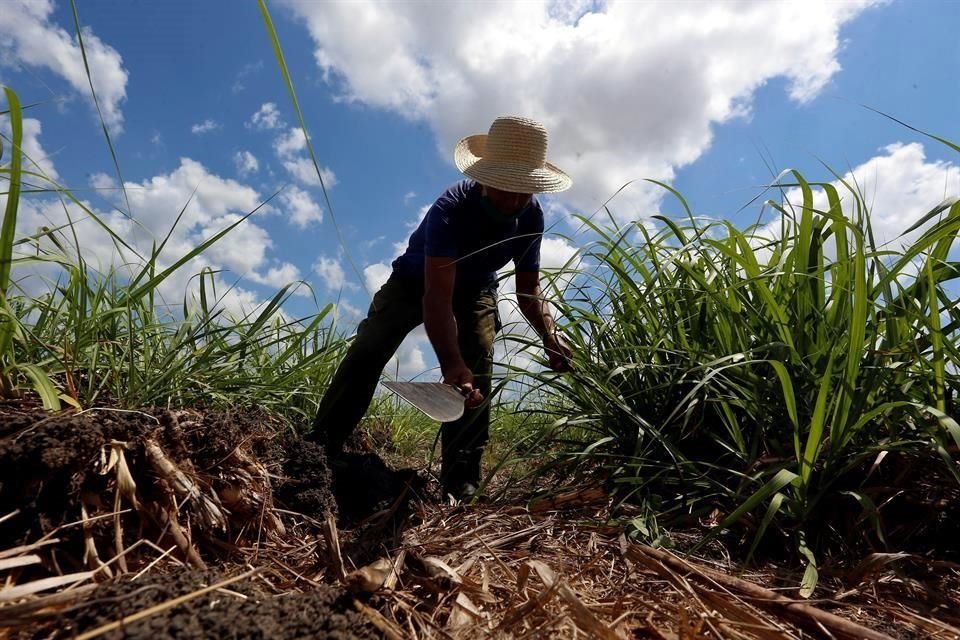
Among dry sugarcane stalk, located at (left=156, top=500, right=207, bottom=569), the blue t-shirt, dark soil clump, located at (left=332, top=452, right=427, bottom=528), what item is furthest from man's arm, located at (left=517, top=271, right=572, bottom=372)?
dry sugarcane stalk, located at (left=156, top=500, right=207, bottom=569)

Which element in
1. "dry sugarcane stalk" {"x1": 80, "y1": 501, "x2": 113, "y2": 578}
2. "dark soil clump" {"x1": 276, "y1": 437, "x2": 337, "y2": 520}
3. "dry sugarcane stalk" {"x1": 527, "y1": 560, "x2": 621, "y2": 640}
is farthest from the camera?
"dark soil clump" {"x1": 276, "y1": 437, "x2": 337, "y2": 520}

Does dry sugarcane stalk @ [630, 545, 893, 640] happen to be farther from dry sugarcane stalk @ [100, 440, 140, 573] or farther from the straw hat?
the straw hat

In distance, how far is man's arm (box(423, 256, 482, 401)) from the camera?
2262mm

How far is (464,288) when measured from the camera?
2.79 meters

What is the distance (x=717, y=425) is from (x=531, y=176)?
4.13 feet

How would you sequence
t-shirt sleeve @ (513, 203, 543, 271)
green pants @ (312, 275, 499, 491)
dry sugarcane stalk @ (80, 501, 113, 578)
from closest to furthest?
dry sugarcane stalk @ (80, 501, 113, 578), green pants @ (312, 275, 499, 491), t-shirt sleeve @ (513, 203, 543, 271)

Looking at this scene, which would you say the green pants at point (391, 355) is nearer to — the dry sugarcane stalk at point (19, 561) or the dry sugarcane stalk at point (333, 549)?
the dry sugarcane stalk at point (333, 549)

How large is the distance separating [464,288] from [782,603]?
1985mm

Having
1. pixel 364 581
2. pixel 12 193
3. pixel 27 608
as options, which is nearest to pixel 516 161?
pixel 12 193

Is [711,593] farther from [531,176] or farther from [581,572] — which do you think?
[531,176]

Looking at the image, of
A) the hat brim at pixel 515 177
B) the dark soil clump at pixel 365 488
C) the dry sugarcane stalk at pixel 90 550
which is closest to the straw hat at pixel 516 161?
the hat brim at pixel 515 177

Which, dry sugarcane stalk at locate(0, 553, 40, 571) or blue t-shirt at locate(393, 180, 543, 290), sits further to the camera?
blue t-shirt at locate(393, 180, 543, 290)

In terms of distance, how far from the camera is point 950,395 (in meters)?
1.38

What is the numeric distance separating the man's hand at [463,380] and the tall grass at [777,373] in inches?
16.2
